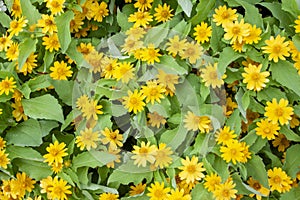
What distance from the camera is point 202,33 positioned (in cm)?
158

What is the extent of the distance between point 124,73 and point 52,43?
261 mm

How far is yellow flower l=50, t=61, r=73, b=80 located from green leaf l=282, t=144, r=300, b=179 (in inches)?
25.8

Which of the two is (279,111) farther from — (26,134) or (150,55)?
(26,134)

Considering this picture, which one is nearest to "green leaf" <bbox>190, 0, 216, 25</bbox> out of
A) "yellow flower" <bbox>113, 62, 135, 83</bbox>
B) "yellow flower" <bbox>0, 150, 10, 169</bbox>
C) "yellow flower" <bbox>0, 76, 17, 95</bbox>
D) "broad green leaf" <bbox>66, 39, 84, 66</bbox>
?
"yellow flower" <bbox>113, 62, 135, 83</bbox>

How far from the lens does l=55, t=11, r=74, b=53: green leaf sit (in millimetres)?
1593

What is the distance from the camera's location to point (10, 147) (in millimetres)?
1592

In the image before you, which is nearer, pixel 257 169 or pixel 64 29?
pixel 257 169

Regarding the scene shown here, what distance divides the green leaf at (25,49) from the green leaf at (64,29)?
0.08 metres

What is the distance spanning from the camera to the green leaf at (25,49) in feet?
5.24

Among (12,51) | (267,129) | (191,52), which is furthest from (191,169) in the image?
(12,51)

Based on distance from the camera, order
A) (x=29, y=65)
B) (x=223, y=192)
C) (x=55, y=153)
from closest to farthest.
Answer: (x=223, y=192), (x=55, y=153), (x=29, y=65)

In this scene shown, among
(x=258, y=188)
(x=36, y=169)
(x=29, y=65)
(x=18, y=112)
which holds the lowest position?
(x=258, y=188)

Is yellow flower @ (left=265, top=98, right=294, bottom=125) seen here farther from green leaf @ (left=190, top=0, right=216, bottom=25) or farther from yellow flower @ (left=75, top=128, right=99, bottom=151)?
yellow flower @ (left=75, top=128, right=99, bottom=151)

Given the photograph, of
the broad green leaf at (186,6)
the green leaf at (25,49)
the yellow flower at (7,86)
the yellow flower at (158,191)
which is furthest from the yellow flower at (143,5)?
the yellow flower at (158,191)
